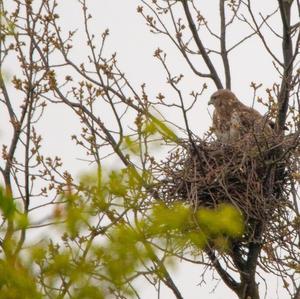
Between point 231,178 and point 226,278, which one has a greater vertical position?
point 231,178

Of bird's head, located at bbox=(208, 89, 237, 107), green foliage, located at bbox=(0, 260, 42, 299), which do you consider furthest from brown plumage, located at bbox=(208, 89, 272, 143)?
green foliage, located at bbox=(0, 260, 42, 299)

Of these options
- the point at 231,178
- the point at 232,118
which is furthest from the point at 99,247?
the point at 232,118

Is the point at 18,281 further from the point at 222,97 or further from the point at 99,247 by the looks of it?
the point at 222,97

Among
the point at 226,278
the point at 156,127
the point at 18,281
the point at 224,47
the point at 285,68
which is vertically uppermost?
the point at 224,47

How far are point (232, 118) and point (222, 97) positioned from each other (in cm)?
39

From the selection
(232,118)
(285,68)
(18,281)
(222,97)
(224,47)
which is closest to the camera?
(18,281)

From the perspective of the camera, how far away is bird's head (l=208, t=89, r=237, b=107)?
29.4 ft

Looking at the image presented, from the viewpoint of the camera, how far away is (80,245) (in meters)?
3.54

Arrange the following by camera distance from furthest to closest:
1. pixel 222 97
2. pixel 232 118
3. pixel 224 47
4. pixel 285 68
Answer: pixel 222 97 → pixel 224 47 → pixel 232 118 → pixel 285 68

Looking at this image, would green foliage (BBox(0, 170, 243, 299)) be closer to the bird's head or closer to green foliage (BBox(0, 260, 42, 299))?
green foliage (BBox(0, 260, 42, 299))

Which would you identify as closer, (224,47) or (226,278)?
(226,278)

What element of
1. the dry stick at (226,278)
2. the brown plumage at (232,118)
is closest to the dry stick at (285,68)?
the brown plumage at (232,118)

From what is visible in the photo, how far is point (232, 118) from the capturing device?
8695 millimetres

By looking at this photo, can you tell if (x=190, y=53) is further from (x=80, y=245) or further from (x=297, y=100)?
(x=80, y=245)
